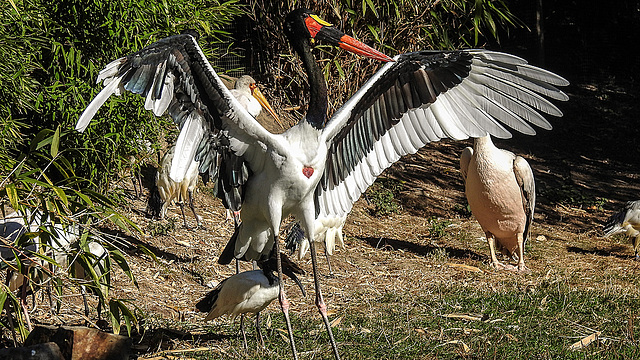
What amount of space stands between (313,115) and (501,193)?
2994mm

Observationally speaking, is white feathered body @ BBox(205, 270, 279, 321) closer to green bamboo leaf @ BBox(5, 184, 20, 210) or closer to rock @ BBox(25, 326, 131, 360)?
rock @ BBox(25, 326, 131, 360)

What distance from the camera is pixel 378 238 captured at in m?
7.95

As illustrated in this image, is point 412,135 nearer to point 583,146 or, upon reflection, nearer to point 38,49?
point 38,49

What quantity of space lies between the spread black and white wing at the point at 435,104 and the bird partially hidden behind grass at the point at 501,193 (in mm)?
2256

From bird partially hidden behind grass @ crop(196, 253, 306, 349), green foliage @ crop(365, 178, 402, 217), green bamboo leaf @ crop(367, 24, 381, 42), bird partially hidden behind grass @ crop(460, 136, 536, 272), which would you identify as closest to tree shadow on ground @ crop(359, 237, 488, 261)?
bird partially hidden behind grass @ crop(460, 136, 536, 272)

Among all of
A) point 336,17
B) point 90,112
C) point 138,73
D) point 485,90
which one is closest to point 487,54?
point 485,90

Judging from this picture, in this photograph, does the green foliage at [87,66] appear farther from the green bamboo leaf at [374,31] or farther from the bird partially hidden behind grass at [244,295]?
the green bamboo leaf at [374,31]

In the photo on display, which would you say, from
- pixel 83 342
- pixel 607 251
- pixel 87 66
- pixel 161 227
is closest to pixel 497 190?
pixel 607 251

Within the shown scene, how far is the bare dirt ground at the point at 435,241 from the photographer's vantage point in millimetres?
6004

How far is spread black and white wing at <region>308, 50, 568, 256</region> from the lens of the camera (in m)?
4.31

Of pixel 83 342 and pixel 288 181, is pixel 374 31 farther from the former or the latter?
pixel 83 342

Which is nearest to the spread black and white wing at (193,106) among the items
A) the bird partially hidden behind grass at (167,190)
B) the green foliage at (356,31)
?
the bird partially hidden behind grass at (167,190)

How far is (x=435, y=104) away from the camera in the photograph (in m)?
4.61

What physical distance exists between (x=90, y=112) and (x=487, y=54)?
2.30 metres
